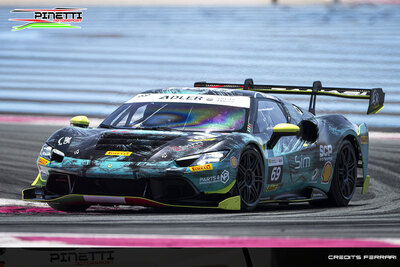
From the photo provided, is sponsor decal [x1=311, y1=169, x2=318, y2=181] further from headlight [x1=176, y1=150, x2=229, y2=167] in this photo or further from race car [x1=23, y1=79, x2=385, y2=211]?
headlight [x1=176, y1=150, x2=229, y2=167]

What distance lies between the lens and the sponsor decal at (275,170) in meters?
7.74

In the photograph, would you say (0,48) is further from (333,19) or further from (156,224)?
(156,224)

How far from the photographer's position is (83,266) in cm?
414

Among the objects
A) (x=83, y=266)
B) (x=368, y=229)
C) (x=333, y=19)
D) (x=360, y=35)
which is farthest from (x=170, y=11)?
(x=83, y=266)

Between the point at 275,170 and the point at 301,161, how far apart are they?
59cm

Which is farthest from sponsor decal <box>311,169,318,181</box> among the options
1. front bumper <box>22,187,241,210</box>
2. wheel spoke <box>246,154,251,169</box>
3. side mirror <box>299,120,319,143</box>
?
front bumper <box>22,187,241,210</box>

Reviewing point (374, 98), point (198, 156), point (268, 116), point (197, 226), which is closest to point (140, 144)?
point (198, 156)

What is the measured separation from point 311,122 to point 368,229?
2.67 meters

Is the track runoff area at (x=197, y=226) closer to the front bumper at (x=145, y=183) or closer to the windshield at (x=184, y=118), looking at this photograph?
the front bumper at (x=145, y=183)

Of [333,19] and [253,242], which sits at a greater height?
[333,19]

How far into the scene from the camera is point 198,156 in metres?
6.94

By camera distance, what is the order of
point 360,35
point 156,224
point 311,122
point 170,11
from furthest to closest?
point 170,11 → point 360,35 → point 311,122 → point 156,224

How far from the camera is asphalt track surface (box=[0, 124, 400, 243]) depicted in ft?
18.2

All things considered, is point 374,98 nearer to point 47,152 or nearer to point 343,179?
point 343,179
